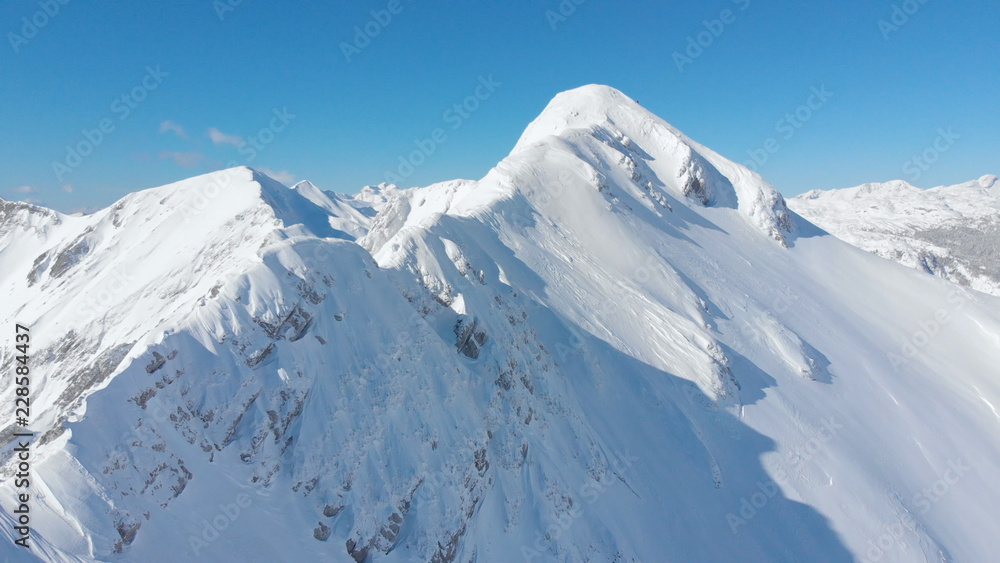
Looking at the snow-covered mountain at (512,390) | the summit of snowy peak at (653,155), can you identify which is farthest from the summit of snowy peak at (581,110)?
the snow-covered mountain at (512,390)

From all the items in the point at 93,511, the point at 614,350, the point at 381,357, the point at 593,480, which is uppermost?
the point at 614,350

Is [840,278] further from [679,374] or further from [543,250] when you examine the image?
[543,250]

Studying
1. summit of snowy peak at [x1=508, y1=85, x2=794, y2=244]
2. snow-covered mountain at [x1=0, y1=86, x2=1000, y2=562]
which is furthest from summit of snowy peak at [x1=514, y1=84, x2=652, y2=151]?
snow-covered mountain at [x1=0, y1=86, x2=1000, y2=562]

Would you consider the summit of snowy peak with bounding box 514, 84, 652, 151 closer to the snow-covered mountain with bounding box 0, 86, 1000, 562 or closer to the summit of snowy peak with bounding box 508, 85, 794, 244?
the summit of snowy peak with bounding box 508, 85, 794, 244

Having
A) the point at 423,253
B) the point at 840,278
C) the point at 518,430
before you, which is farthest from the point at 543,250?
the point at 840,278

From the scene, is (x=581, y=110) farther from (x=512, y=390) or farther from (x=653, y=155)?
(x=512, y=390)

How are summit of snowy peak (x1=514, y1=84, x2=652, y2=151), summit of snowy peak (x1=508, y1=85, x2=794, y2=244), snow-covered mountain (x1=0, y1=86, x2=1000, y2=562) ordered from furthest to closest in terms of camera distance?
1. summit of snowy peak (x1=514, y1=84, x2=652, y2=151)
2. summit of snowy peak (x1=508, y1=85, x2=794, y2=244)
3. snow-covered mountain (x1=0, y1=86, x2=1000, y2=562)

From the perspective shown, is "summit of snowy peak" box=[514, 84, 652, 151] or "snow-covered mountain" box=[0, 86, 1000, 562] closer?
"snow-covered mountain" box=[0, 86, 1000, 562]
